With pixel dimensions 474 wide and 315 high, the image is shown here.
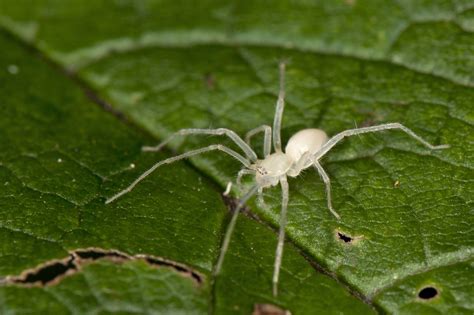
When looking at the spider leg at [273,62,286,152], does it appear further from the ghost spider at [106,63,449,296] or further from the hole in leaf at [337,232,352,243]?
the hole in leaf at [337,232,352,243]

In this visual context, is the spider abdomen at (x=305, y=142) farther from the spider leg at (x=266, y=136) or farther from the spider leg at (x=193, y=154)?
the spider leg at (x=193, y=154)

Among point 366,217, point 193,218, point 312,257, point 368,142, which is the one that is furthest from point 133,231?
point 368,142

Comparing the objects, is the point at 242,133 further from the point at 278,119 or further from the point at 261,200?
the point at 261,200

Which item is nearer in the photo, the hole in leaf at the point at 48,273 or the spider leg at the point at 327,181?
the hole in leaf at the point at 48,273

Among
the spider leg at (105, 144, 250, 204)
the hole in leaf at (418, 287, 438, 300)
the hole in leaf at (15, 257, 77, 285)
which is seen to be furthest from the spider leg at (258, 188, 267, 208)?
the hole in leaf at (15, 257, 77, 285)

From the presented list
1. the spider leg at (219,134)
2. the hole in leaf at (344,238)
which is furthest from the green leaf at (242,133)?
the spider leg at (219,134)
